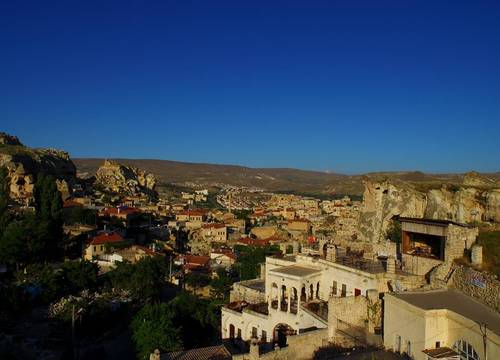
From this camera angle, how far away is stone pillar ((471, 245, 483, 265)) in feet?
54.1

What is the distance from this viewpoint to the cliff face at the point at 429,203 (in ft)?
82.7

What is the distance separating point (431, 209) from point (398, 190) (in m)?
7.12

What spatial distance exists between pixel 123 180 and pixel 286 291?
85.3m

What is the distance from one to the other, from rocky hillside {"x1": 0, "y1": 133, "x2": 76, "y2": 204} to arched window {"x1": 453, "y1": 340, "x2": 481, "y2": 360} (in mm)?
50986

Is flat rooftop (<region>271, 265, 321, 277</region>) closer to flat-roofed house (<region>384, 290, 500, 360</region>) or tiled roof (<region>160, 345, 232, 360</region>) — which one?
tiled roof (<region>160, 345, 232, 360</region>)

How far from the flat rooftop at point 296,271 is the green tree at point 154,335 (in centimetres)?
570

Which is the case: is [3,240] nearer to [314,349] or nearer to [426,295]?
[314,349]

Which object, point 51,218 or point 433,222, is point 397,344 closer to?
point 433,222

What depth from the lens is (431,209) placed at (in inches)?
1218

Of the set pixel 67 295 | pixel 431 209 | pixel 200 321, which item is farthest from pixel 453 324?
pixel 67 295

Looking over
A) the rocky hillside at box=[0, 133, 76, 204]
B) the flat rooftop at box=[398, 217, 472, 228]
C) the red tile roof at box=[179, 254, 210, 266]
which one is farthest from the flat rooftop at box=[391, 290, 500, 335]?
the rocky hillside at box=[0, 133, 76, 204]

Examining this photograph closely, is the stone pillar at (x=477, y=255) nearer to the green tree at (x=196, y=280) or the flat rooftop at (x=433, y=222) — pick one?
the flat rooftop at (x=433, y=222)

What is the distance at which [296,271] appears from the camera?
2234 cm

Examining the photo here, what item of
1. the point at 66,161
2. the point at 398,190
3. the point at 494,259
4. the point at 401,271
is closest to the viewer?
the point at 494,259
